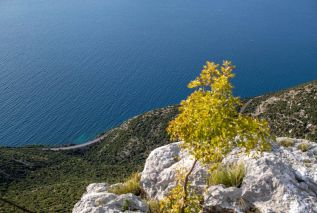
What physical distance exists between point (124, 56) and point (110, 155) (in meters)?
62.9

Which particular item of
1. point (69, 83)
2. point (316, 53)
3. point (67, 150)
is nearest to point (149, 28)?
point (69, 83)

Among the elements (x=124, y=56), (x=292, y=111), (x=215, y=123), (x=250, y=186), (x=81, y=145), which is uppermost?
(x=124, y=56)

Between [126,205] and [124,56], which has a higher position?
[124,56]

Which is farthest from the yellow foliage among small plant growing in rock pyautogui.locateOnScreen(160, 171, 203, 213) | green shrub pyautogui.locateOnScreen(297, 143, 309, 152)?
green shrub pyautogui.locateOnScreen(297, 143, 309, 152)

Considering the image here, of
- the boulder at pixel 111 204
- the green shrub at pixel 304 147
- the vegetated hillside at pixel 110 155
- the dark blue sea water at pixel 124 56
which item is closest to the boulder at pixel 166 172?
the boulder at pixel 111 204

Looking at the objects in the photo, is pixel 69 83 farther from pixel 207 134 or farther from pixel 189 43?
pixel 207 134

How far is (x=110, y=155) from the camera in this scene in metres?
64.2

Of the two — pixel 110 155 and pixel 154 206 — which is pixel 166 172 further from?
pixel 110 155

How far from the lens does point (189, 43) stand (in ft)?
411

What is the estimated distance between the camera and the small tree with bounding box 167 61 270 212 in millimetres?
8008

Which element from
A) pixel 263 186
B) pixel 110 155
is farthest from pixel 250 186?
pixel 110 155

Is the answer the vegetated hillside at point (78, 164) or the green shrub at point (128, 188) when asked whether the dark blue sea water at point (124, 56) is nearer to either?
the vegetated hillside at point (78, 164)

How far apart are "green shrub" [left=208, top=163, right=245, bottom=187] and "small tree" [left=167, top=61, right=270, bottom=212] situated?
2.09 metres

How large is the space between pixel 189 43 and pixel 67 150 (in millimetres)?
67308
